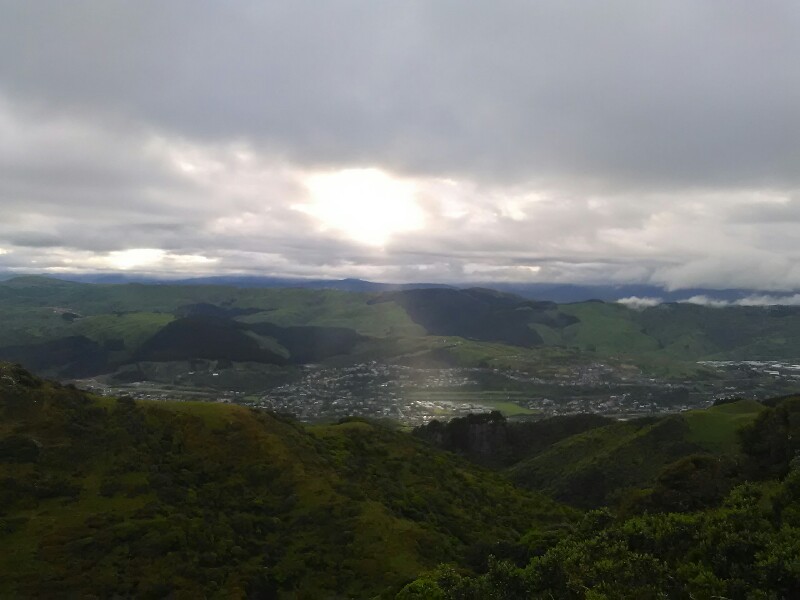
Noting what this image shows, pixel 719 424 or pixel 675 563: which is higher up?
pixel 675 563

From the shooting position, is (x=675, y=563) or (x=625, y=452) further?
(x=625, y=452)

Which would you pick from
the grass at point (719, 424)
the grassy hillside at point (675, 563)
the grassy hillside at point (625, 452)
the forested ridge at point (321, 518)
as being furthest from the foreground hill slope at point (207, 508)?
the grass at point (719, 424)

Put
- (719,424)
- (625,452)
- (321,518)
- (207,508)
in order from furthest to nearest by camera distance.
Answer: (719,424) → (625,452) → (321,518) → (207,508)

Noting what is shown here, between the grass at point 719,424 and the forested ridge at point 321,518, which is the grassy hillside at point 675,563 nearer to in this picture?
the forested ridge at point 321,518

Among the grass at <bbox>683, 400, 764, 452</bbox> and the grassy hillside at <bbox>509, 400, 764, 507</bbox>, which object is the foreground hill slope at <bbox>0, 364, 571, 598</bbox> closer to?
the grassy hillside at <bbox>509, 400, 764, 507</bbox>

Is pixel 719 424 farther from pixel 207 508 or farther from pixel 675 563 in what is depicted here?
pixel 207 508

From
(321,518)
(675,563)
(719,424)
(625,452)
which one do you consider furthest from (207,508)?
(719,424)

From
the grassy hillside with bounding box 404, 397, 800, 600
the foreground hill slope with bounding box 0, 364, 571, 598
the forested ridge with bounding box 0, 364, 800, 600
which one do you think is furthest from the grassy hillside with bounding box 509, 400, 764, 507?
the grassy hillside with bounding box 404, 397, 800, 600

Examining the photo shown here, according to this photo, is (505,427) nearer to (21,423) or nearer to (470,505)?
(470,505)

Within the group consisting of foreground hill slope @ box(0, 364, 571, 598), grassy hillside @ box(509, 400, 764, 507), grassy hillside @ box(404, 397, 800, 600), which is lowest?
grassy hillside @ box(509, 400, 764, 507)
